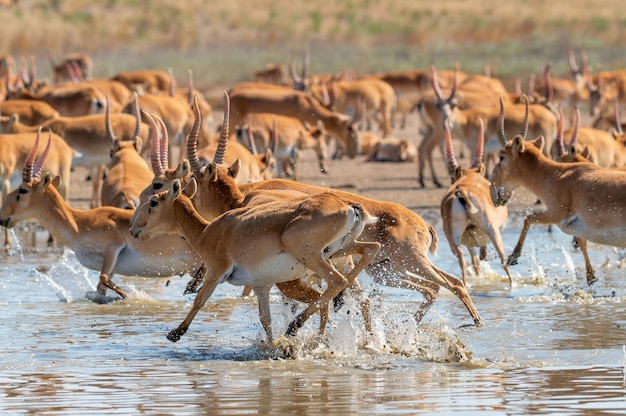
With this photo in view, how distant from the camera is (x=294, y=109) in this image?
26156 mm

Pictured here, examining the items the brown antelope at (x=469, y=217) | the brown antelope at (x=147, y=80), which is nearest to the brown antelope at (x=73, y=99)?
the brown antelope at (x=147, y=80)

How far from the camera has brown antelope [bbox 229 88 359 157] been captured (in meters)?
25.1

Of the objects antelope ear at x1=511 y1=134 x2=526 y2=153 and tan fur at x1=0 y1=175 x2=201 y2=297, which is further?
antelope ear at x1=511 y1=134 x2=526 y2=153

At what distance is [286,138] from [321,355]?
13.0m

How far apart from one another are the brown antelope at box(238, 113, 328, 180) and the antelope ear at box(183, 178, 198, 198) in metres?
10.8

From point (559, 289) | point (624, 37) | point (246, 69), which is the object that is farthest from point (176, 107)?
point (624, 37)

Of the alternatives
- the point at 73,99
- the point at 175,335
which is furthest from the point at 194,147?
the point at 73,99

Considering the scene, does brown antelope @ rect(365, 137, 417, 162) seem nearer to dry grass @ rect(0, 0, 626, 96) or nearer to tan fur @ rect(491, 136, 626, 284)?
tan fur @ rect(491, 136, 626, 284)

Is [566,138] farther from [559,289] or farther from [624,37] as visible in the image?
[624,37]

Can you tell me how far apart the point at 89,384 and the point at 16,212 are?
453cm

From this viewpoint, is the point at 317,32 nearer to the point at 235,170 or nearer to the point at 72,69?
the point at 72,69

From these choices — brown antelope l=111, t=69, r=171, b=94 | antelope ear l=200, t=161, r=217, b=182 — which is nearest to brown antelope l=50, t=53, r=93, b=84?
brown antelope l=111, t=69, r=171, b=94

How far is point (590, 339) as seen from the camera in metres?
9.59

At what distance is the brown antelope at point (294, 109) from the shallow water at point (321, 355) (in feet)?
39.2
